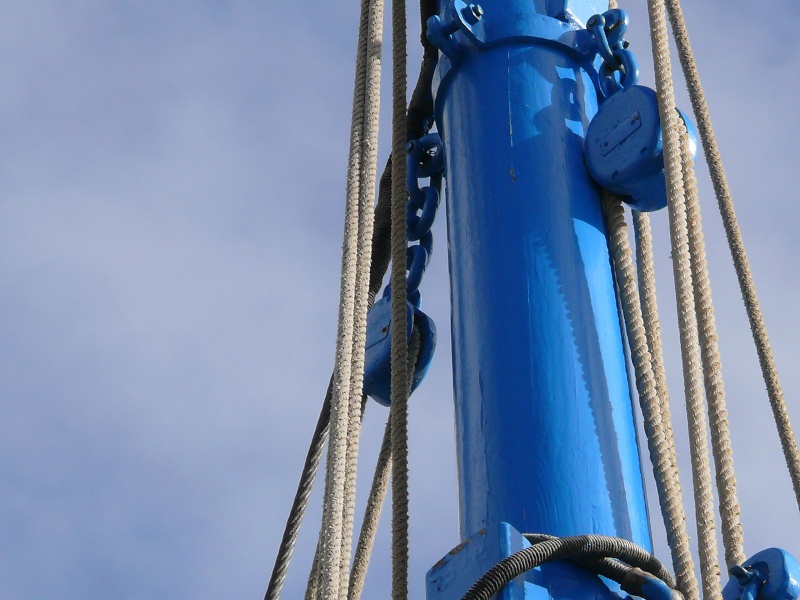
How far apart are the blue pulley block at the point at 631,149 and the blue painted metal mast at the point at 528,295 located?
5 centimetres

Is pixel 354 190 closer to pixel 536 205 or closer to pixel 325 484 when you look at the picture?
pixel 536 205

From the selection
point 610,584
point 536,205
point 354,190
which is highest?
point 354,190

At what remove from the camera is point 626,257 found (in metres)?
3.08

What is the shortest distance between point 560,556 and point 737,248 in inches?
57.5

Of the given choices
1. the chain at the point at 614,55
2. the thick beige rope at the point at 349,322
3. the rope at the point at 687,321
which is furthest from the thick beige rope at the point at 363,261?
the rope at the point at 687,321

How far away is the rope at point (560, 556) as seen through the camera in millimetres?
2389

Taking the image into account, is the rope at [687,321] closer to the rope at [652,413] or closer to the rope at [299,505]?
the rope at [652,413]

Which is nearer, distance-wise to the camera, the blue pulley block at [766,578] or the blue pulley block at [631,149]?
the blue pulley block at [766,578]

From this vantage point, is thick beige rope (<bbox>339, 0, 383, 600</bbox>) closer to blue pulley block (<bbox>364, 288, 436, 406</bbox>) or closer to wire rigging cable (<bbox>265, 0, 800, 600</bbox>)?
wire rigging cable (<bbox>265, 0, 800, 600</bbox>)

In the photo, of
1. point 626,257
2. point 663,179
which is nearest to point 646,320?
point 626,257

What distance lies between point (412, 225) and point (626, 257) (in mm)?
900

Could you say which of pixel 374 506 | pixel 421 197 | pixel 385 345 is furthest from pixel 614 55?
pixel 374 506

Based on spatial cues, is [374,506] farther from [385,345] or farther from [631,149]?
[631,149]

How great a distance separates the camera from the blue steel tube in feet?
8.75
